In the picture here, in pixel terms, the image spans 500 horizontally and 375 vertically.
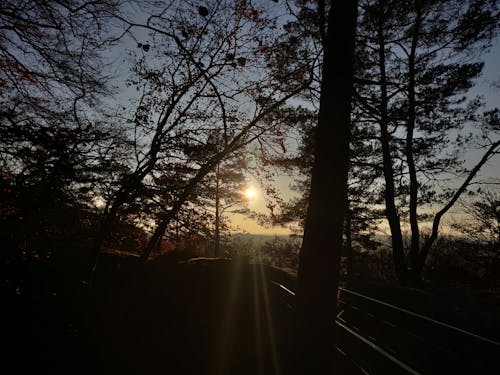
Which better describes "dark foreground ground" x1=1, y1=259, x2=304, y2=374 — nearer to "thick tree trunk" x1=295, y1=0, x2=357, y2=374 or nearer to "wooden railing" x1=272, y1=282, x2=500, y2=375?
"thick tree trunk" x1=295, y1=0, x2=357, y2=374

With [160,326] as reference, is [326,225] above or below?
above

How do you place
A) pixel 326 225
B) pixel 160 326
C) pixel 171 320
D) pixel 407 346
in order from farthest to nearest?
1. pixel 171 320
2. pixel 160 326
3. pixel 407 346
4. pixel 326 225

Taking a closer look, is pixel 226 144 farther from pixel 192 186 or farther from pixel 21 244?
pixel 21 244

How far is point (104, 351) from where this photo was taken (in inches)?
178

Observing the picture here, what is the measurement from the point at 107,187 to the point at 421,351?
29.1 feet

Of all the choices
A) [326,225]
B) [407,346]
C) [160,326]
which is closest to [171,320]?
[160,326]

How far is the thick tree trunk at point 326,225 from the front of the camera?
3.24 meters

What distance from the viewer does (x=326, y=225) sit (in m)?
3.36

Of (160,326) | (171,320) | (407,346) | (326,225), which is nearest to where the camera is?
(326,225)

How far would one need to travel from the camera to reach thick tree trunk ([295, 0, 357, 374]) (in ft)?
10.6

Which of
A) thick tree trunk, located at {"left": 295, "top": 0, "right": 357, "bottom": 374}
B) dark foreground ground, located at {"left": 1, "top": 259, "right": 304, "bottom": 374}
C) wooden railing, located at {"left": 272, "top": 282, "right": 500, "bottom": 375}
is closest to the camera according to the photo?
thick tree trunk, located at {"left": 295, "top": 0, "right": 357, "bottom": 374}

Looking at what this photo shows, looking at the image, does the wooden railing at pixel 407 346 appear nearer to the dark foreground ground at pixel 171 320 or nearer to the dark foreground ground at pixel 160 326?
the dark foreground ground at pixel 171 320

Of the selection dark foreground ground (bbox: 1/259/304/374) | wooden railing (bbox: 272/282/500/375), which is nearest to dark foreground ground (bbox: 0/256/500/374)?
dark foreground ground (bbox: 1/259/304/374)

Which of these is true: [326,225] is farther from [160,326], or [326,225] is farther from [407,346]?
[160,326]
